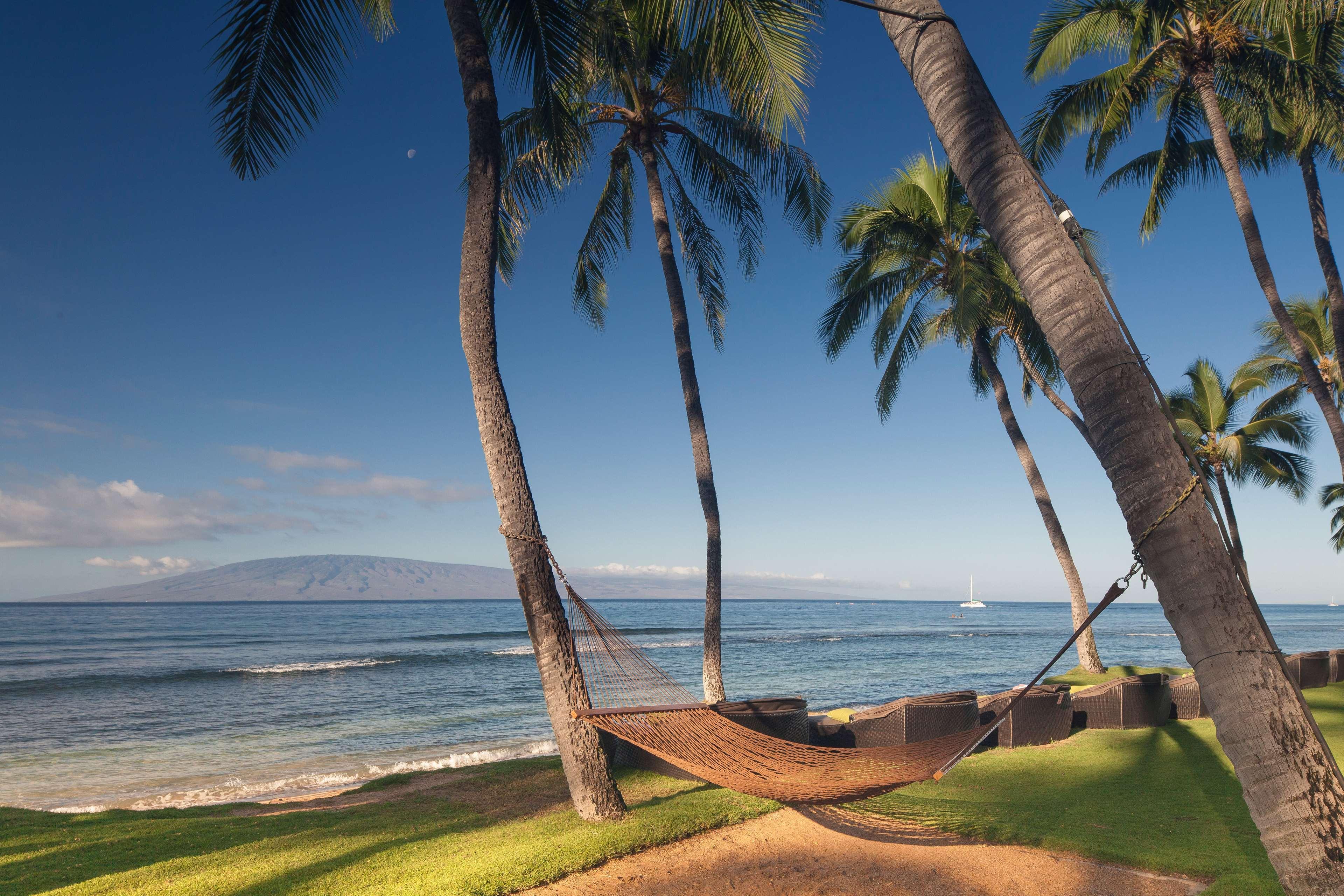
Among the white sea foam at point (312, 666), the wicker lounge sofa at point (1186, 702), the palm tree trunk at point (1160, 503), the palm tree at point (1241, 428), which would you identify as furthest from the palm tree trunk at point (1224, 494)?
the white sea foam at point (312, 666)

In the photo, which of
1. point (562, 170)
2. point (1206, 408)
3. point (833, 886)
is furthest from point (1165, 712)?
point (1206, 408)

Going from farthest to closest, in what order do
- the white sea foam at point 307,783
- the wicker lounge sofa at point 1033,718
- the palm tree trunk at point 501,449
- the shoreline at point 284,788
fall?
the white sea foam at point 307,783 → the shoreline at point 284,788 → the wicker lounge sofa at point 1033,718 → the palm tree trunk at point 501,449

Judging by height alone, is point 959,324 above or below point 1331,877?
above

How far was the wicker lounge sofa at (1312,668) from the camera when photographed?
759cm

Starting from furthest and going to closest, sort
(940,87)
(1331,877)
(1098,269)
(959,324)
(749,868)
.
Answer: (959,324) < (749,868) < (940,87) < (1098,269) < (1331,877)

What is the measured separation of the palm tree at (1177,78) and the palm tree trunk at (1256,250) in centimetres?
1

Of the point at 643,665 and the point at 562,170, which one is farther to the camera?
the point at 562,170

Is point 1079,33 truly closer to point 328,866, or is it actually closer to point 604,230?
point 604,230

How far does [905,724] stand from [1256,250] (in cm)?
720

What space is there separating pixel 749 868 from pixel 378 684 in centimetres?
1485

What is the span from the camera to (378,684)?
1609 cm

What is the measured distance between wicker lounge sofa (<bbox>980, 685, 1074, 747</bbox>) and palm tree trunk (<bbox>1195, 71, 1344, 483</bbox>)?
18.3 feet

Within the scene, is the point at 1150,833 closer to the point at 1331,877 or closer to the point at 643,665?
the point at 1331,877

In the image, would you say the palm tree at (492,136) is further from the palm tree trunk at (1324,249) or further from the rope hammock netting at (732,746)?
the palm tree trunk at (1324,249)
